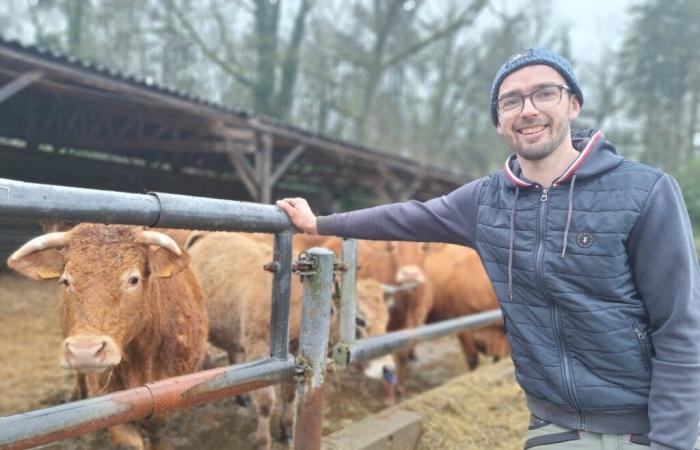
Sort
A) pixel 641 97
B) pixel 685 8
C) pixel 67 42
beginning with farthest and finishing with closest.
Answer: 1. pixel 641 97
2. pixel 685 8
3. pixel 67 42

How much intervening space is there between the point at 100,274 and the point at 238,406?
8.46ft

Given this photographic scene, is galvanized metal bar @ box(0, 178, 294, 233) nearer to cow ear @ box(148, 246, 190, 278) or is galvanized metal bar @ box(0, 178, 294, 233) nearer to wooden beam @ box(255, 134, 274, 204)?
cow ear @ box(148, 246, 190, 278)

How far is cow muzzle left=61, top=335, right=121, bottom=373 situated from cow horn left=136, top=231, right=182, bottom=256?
450mm

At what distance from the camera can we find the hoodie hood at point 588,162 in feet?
5.49

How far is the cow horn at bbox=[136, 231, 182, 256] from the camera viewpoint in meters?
2.30

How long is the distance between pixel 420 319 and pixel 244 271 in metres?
2.71

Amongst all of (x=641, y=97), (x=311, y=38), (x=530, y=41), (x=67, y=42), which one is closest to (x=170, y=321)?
(x=67, y=42)

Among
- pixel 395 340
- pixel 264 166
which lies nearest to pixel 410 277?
pixel 395 340

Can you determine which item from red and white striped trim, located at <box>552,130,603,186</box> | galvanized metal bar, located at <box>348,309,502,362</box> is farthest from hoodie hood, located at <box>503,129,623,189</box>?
galvanized metal bar, located at <box>348,309,502,362</box>

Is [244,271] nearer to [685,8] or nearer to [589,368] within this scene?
[589,368]

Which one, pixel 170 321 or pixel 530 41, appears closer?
pixel 170 321

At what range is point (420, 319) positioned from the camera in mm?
6109

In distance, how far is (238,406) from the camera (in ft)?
14.5

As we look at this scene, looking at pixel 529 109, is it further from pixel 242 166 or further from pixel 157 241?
pixel 242 166
